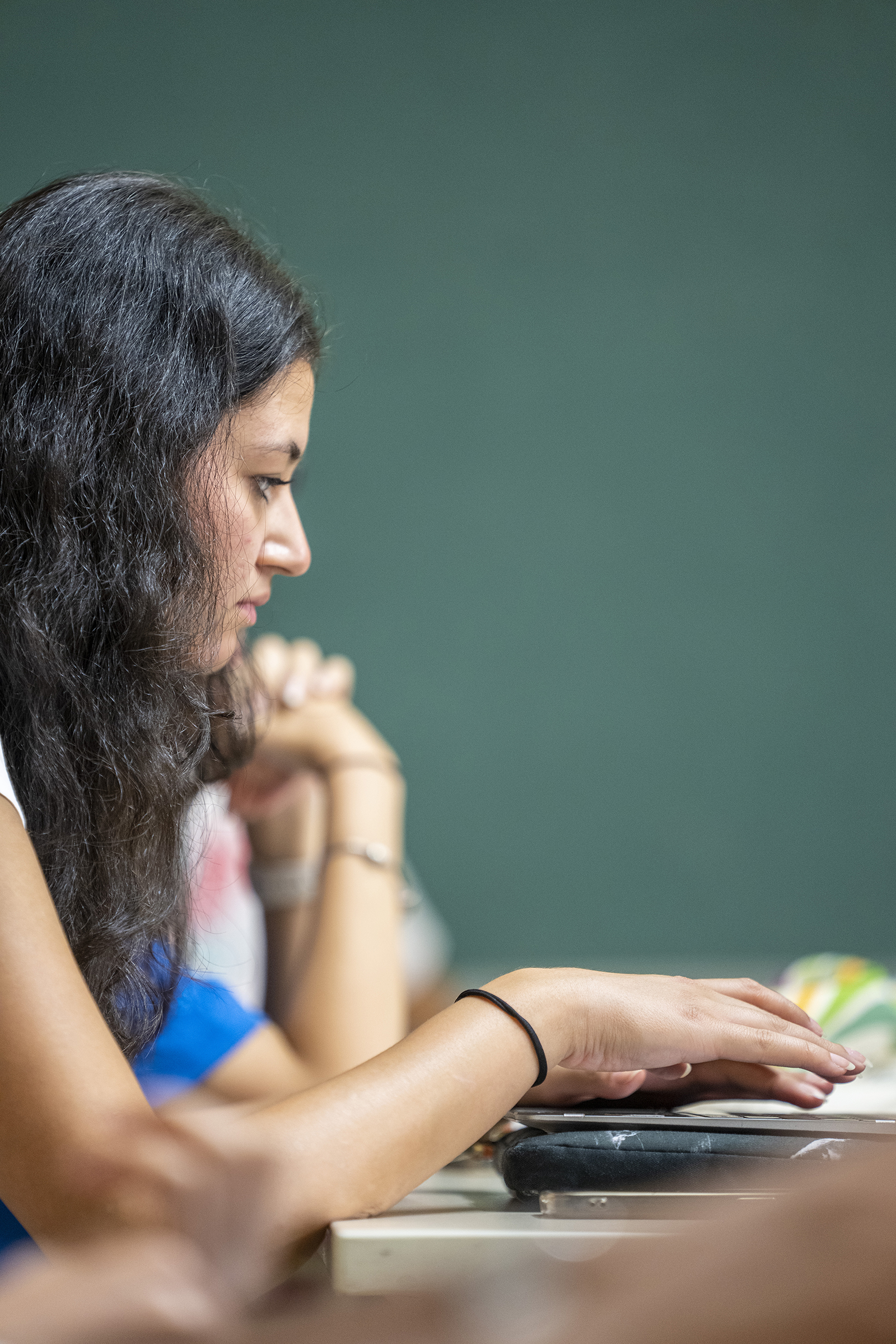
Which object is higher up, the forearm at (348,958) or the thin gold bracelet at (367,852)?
the thin gold bracelet at (367,852)

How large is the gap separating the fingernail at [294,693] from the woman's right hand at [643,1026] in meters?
0.64

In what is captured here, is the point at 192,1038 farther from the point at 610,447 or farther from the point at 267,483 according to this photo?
the point at 610,447

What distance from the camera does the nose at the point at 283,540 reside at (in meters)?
0.74

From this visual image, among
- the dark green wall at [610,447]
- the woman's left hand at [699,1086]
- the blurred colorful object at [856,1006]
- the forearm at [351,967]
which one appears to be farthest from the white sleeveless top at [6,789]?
the dark green wall at [610,447]

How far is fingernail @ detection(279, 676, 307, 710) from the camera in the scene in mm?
1109

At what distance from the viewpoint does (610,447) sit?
2.19 meters

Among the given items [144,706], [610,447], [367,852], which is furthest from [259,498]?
[610,447]

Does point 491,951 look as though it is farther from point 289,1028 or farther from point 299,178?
point 299,178

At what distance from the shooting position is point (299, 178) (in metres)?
2.14

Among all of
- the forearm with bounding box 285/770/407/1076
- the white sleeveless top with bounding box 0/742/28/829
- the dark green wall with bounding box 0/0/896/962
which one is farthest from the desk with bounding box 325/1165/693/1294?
the dark green wall with bounding box 0/0/896/962

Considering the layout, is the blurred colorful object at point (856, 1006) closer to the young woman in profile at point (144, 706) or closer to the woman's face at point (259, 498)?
the young woman in profile at point (144, 706)

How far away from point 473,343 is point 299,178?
1.53 feet

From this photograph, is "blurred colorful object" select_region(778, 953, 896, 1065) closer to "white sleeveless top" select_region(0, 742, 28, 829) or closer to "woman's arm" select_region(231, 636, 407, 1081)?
"woman's arm" select_region(231, 636, 407, 1081)

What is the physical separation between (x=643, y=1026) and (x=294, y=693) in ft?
2.22
